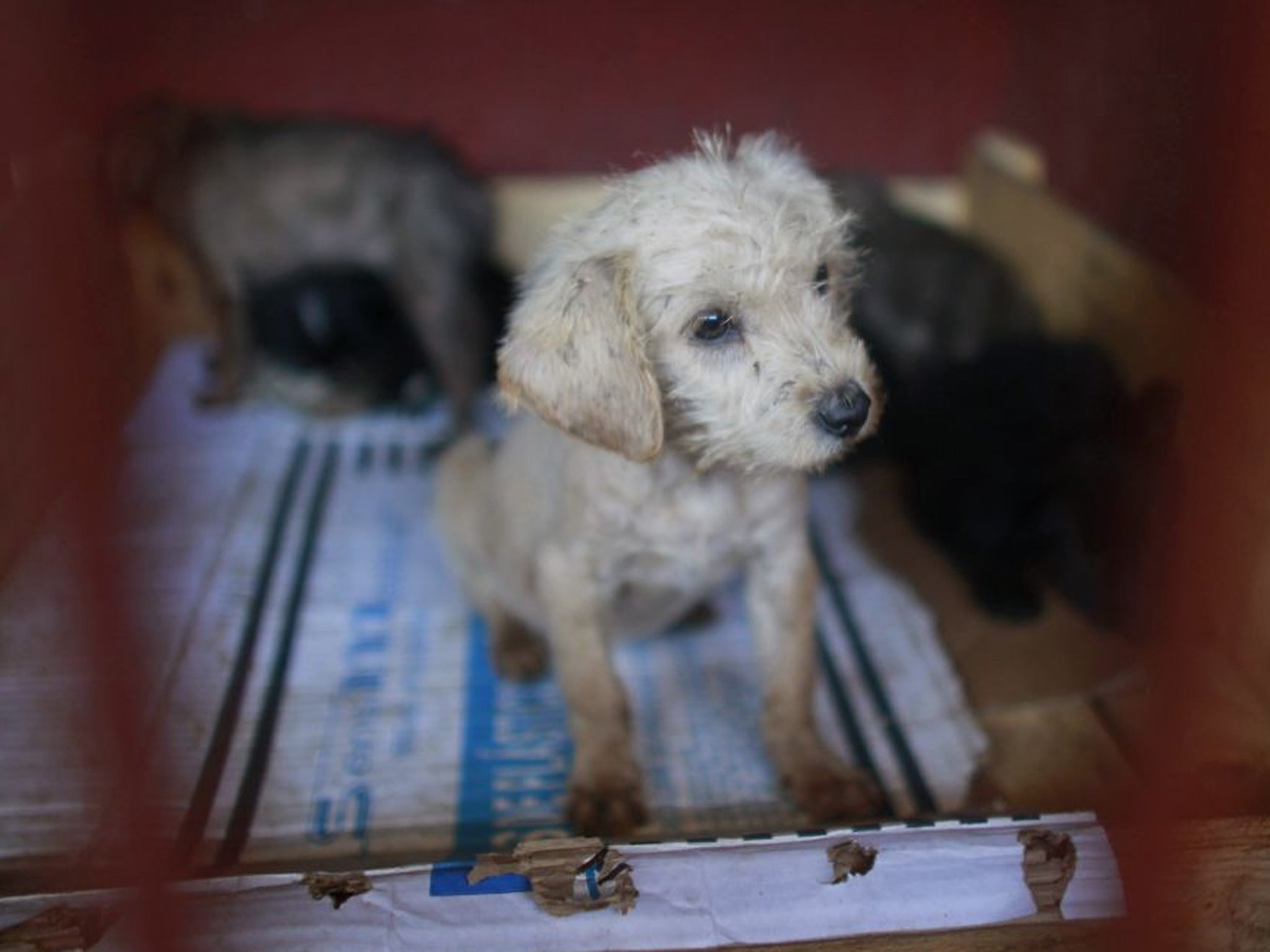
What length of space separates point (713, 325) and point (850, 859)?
725 millimetres

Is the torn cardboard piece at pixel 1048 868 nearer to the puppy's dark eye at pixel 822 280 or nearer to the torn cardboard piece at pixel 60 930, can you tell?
the puppy's dark eye at pixel 822 280

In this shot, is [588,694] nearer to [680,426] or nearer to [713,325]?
[680,426]

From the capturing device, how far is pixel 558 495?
1987 millimetres

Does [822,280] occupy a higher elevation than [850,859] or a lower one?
higher

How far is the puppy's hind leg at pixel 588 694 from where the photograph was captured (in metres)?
1.97

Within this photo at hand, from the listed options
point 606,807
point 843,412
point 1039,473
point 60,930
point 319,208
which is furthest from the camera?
point 319,208

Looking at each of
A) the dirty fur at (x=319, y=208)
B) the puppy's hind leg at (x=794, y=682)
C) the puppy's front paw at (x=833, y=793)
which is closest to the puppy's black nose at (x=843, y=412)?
the puppy's hind leg at (x=794, y=682)

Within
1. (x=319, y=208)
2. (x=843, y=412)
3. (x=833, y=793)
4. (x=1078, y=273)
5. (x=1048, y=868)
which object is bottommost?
(x=1048, y=868)

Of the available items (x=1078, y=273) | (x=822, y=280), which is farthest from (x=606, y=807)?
(x=1078, y=273)

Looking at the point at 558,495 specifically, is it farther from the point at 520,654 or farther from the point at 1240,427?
the point at 1240,427

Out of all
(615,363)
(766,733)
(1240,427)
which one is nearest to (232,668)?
(766,733)

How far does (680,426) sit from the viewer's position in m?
1.77

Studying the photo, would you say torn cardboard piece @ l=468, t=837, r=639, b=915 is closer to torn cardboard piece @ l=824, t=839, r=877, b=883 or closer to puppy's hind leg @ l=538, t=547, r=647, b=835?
torn cardboard piece @ l=824, t=839, r=877, b=883

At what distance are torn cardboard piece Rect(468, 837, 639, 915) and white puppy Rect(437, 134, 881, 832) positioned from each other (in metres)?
0.44
